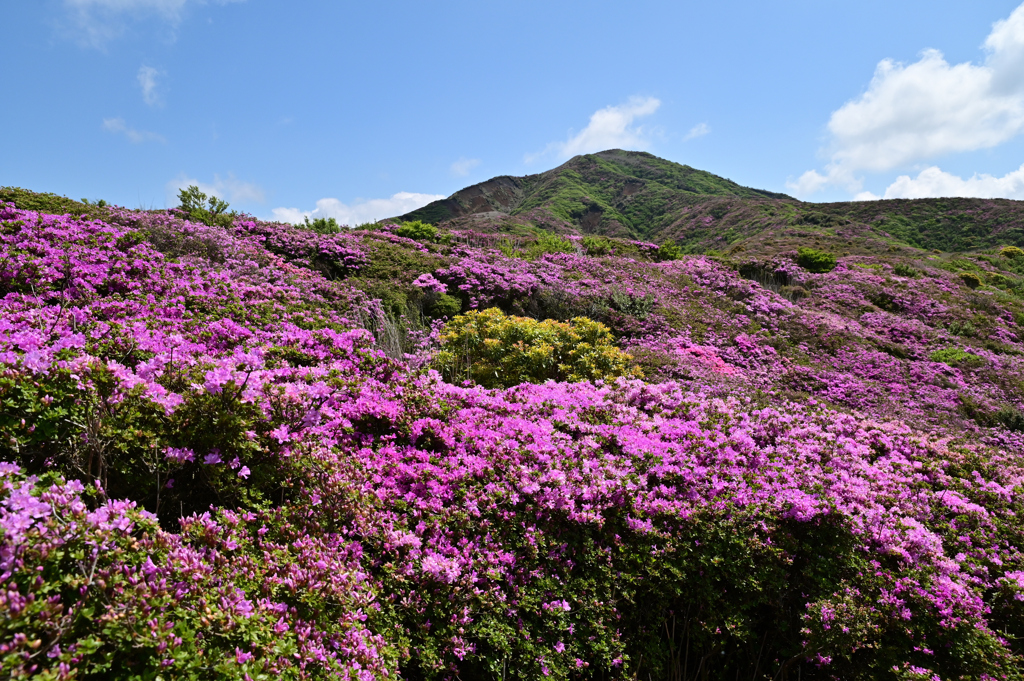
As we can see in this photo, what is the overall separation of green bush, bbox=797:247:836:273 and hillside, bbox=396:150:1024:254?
339cm

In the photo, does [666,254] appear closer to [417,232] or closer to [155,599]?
[417,232]

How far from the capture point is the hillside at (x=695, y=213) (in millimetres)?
42094

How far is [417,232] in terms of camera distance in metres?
18.7

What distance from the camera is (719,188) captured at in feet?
254

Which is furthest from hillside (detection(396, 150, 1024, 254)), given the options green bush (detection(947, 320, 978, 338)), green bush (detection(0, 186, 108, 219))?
green bush (detection(0, 186, 108, 219))

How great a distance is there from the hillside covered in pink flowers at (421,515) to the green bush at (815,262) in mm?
18001

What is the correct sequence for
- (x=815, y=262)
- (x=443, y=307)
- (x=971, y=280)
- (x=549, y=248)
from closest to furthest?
(x=443, y=307)
(x=549, y=248)
(x=815, y=262)
(x=971, y=280)

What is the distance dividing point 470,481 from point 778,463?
3.35 m

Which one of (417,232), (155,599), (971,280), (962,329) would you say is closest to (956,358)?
(962,329)

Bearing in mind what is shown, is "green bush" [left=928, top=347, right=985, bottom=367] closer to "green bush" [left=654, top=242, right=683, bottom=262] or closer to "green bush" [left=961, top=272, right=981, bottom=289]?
"green bush" [left=654, top=242, right=683, bottom=262]

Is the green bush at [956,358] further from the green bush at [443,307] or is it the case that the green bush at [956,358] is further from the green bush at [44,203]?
the green bush at [44,203]

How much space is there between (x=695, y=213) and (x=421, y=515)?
210 feet

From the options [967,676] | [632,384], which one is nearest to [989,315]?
[632,384]

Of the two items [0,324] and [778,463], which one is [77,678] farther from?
[778,463]
